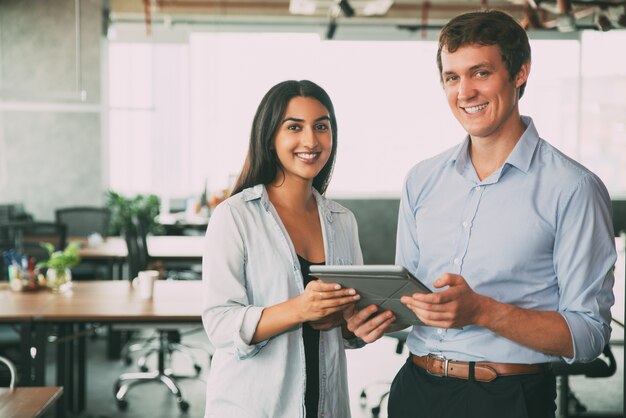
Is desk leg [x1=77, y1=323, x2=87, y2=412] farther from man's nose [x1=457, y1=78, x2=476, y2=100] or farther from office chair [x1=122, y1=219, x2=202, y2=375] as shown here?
man's nose [x1=457, y1=78, x2=476, y2=100]

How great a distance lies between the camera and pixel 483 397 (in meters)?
1.74

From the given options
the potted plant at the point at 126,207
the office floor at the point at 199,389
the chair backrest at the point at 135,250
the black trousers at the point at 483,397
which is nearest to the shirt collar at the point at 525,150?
the black trousers at the point at 483,397

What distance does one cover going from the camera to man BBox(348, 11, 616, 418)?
1.65 meters

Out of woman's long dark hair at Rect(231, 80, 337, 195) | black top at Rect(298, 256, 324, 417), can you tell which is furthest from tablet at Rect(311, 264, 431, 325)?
woman's long dark hair at Rect(231, 80, 337, 195)

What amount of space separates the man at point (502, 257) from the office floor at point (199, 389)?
3.06 meters

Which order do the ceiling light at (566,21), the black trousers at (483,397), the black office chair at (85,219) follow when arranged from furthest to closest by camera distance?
1. the black office chair at (85,219)
2. the ceiling light at (566,21)
3. the black trousers at (483,397)

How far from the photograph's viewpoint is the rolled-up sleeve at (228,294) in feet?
6.23

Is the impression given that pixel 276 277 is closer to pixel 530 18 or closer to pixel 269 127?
pixel 269 127

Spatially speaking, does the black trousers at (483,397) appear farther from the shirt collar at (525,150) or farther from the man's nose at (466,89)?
the man's nose at (466,89)

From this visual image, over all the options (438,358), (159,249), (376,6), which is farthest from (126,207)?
(438,358)

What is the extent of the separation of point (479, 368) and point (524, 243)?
300mm

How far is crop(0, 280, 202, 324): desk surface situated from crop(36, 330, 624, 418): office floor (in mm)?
692

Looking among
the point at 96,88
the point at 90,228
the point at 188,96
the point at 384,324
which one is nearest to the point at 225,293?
the point at 384,324

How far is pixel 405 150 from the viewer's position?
11.0 meters
